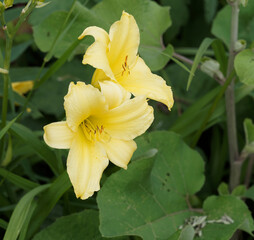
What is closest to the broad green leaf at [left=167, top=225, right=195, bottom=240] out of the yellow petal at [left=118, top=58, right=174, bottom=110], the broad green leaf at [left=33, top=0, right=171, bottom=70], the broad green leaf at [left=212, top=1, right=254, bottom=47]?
the yellow petal at [left=118, top=58, right=174, bottom=110]

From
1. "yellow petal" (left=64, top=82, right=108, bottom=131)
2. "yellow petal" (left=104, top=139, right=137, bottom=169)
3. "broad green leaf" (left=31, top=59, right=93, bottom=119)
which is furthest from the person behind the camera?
"broad green leaf" (left=31, top=59, right=93, bottom=119)

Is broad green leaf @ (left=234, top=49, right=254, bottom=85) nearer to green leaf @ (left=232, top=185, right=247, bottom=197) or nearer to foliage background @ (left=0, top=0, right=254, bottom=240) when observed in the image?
foliage background @ (left=0, top=0, right=254, bottom=240)

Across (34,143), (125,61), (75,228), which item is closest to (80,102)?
(125,61)

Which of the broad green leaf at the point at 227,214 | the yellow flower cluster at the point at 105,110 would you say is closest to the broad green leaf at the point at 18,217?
the yellow flower cluster at the point at 105,110

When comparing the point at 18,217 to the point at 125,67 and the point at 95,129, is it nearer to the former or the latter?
the point at 95,129

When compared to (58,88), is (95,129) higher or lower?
higher

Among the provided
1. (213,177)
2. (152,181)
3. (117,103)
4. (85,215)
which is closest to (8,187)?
(85,215)

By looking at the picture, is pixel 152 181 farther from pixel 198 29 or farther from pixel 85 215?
pixel 198 29
